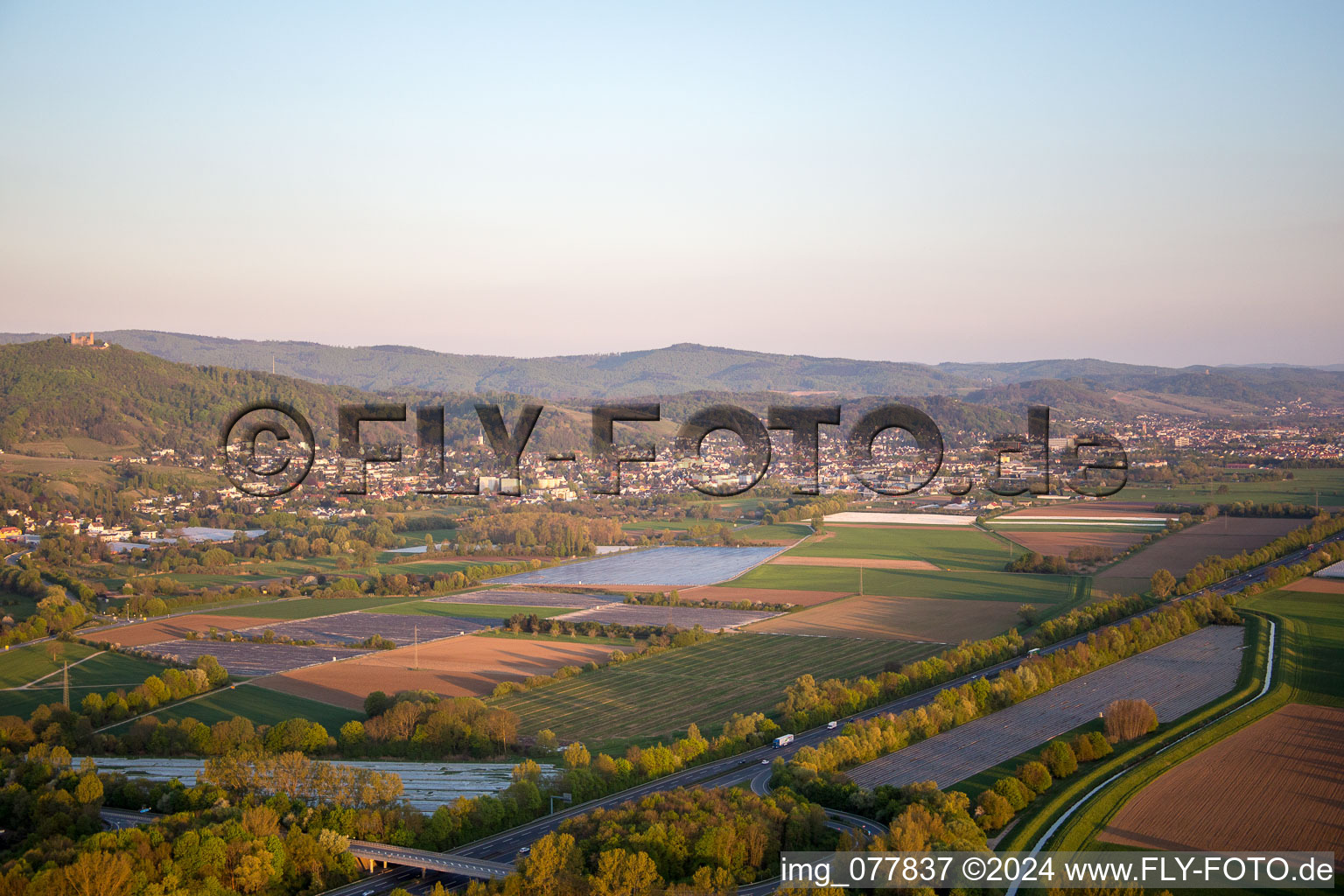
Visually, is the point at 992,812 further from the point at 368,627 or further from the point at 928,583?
the point at 928,583

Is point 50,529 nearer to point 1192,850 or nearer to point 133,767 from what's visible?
point 133,767

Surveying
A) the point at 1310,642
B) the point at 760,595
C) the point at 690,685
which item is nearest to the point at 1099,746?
the point at 690,685

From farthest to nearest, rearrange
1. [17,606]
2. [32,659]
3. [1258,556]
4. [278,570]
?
[278,570]
[1258,556]
[17,606]
[32,659]

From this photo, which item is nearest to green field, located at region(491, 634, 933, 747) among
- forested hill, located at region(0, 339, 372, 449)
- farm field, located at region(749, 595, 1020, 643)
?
farm field, located at region(749, 595, 1020, 643)

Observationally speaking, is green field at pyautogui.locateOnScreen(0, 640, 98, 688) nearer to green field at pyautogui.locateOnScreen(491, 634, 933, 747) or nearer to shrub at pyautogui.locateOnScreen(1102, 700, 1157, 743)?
green field at pyautogui.locateOnScreen(491, 634, 933, 747)

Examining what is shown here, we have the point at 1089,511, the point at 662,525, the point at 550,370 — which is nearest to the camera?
the point at 1089,511
